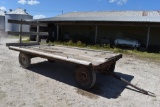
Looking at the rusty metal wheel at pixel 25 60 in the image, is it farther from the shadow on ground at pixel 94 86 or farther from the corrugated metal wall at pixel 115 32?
the corrugated metal wall at pixel 115 32

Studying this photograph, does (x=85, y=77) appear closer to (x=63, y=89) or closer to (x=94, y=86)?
(x=94, y=86)

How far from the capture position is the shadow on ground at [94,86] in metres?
5.43

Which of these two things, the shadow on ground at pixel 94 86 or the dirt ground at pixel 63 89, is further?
the shadow on ground at pixel 94 86

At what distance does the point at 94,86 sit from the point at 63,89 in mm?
994

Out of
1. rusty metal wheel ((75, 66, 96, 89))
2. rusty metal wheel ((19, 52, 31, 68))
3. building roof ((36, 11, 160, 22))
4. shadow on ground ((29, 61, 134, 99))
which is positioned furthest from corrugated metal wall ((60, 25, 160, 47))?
rusty metal wheel ((75, 66, 96, 89))

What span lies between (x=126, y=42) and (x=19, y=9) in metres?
26.9

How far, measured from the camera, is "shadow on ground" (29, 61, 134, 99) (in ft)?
17.8

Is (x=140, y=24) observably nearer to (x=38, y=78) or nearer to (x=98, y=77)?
(x=98, y=77)

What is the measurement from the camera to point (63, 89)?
5.61 meters

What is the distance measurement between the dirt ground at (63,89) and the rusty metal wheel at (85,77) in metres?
0.19

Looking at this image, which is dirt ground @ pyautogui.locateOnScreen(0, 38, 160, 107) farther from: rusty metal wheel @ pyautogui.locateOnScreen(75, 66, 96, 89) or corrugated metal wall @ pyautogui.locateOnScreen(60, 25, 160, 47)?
corrugated metal wall @ pyautogui.locateOnScreen(60, 25, 160, 47)

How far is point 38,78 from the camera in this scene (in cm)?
655

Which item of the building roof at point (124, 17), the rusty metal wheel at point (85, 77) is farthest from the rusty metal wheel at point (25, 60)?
the building roof at point (124, 17)

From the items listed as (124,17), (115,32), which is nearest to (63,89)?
(124,17)
